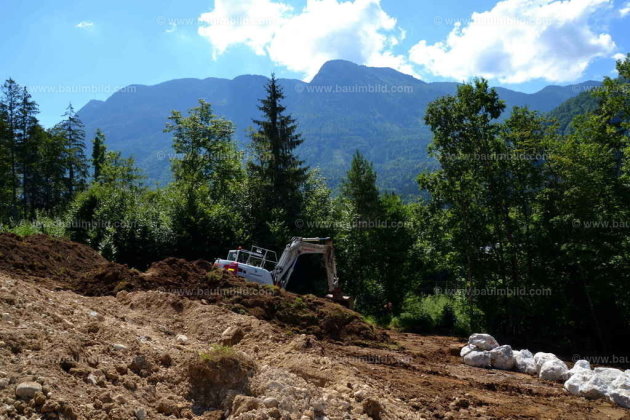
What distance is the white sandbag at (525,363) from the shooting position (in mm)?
10180

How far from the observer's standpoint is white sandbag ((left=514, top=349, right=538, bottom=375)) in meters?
10.2

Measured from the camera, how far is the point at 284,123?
28.0 metres

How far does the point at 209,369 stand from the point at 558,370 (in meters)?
7.94

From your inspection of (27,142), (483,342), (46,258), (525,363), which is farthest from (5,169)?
(525,363)

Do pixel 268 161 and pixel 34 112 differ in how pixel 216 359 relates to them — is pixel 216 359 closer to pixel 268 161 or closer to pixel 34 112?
pixel 268 161

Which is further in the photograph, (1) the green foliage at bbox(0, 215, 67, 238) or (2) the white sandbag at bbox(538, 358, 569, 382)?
(1) the green foliage at bbox(0, 215, 67, 238)

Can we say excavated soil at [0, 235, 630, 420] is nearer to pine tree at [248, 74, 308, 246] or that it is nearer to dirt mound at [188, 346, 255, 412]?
dirt mound at [188, 346, 255, 412]

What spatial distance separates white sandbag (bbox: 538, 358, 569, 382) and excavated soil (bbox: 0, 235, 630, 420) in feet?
1.26

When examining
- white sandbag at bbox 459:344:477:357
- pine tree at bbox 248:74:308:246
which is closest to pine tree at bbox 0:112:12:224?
pine tree at bbox 248:74:308:246

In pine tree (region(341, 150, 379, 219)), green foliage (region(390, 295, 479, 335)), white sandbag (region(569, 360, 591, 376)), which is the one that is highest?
pine tree (region(341, 150, 379, 219))

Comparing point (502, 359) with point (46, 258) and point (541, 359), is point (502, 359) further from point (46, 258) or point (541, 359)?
point (46, 258)

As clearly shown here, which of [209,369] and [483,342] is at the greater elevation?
[209,369]

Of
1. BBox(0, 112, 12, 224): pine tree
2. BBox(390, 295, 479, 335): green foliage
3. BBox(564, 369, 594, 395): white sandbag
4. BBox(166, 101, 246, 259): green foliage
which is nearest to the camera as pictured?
BBox(564, 369, 594, 395): white sandbag

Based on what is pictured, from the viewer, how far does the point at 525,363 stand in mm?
10375
